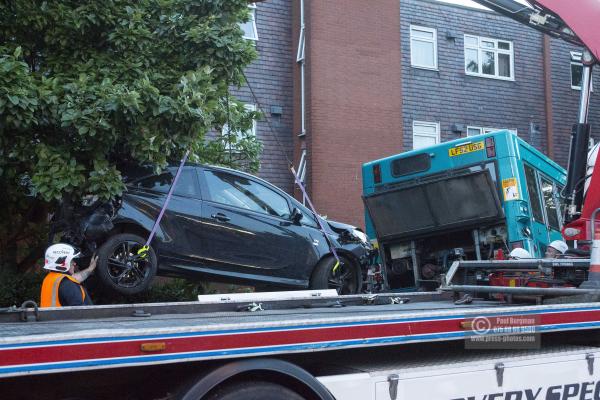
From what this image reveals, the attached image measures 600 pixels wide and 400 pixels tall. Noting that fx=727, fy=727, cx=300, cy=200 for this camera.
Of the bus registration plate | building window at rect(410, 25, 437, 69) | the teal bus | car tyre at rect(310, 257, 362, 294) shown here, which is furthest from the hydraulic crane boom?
building window at rect(410, 25, 437, 69)

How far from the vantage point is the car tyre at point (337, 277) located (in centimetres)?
984

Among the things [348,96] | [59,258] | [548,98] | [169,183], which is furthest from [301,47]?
[59,258]

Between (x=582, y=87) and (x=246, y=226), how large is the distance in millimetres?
4377

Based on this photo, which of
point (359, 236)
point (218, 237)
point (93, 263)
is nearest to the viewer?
point (93, 263)

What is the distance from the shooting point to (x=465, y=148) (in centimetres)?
962

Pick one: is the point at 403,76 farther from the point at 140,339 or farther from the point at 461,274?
the point at 140,339

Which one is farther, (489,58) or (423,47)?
(489,58)

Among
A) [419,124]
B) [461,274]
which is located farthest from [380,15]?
[461,274]

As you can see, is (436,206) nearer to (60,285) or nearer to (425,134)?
(60,285)

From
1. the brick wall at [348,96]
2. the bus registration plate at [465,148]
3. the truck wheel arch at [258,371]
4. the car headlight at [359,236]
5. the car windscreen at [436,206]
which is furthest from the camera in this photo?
the brick wall at [348,96]

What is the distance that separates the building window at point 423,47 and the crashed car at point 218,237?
9.90 metres

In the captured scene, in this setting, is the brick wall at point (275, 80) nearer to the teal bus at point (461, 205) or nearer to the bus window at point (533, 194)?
the teal bus at point (461, 205)

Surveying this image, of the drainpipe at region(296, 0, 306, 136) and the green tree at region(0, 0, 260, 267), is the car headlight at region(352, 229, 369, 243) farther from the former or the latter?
the drainpipe at region(296, 0, 306, 136)

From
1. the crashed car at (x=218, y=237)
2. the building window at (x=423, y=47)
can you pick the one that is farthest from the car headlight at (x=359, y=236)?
the building window at (x=423, y=47)
